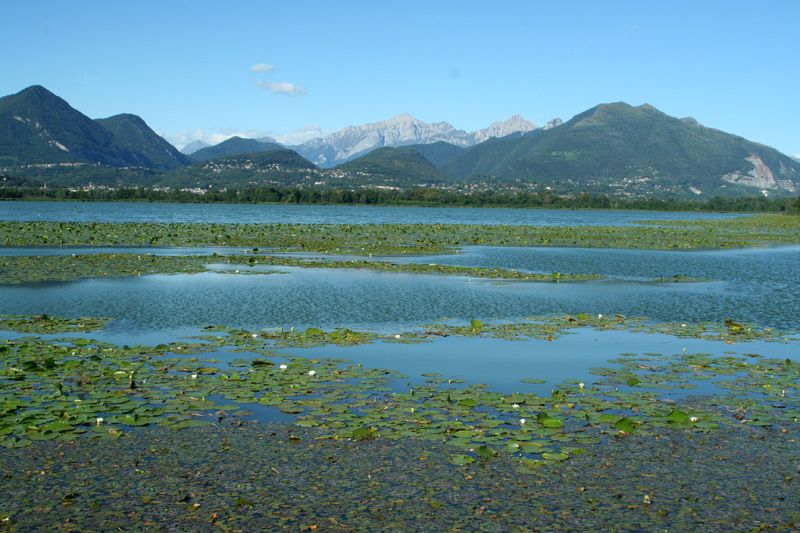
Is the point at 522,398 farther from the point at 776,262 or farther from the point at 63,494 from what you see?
the point at 776,262

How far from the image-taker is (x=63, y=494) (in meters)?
8.44

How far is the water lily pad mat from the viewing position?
26.1ft

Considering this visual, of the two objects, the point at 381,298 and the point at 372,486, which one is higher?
the point at 372,486

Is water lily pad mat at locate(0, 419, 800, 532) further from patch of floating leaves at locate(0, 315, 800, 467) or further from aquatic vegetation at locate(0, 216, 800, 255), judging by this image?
aquatic vegetation at locate(0, 216, 800, 255)

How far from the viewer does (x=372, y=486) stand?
352 inches

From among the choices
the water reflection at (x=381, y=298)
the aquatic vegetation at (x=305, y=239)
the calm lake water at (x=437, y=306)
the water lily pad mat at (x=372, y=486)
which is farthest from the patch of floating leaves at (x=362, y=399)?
the aquatic vegetation at (x=305, y=239)

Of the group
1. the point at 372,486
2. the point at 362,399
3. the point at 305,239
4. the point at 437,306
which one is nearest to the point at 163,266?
the point at 437,306

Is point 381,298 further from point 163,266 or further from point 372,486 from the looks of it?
point 372,486

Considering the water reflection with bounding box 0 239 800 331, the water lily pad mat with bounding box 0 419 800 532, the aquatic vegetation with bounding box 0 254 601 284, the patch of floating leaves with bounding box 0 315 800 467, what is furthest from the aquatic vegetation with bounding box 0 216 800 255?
the water lily pad mat with bounding box 0 419 800 532

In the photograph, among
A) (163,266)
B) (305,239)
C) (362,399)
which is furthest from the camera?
(305,239)

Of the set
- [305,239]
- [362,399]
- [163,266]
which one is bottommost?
[305,239]

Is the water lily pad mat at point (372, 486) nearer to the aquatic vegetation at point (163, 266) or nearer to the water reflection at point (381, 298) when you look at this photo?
the water reflection at point (381, 298)

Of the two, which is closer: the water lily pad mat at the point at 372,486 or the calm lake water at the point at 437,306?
the water lily pad mat at the point at 372,486

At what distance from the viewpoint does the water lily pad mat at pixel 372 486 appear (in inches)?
314
